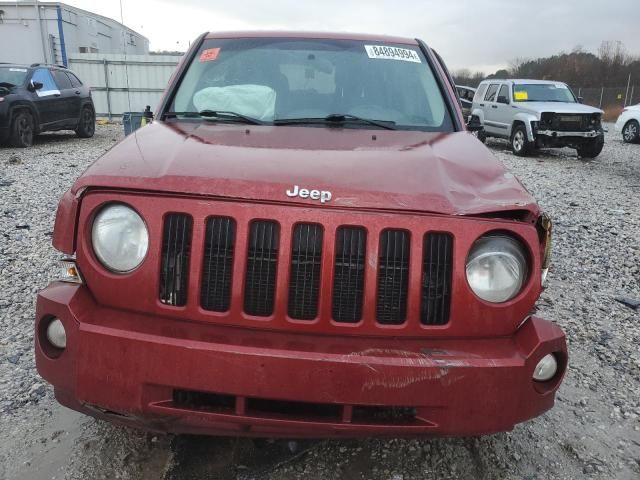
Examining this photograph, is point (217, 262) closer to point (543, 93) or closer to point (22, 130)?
point (22, 130)

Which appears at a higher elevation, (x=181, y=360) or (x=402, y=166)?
(x=402, y=166)

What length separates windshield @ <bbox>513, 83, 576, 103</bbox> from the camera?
14250mm

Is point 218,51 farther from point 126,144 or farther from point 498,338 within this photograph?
point 498,338

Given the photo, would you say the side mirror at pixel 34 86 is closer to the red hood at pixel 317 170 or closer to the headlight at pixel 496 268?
the red hood at pixel 317 170

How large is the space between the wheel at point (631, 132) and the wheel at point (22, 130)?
58.1ft

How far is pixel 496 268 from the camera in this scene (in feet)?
6.00

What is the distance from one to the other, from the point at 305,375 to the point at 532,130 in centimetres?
1311

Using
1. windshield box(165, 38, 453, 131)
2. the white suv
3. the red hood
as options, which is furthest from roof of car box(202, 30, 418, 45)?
the white suv

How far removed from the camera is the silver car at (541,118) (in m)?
13.0

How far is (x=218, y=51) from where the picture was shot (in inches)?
129

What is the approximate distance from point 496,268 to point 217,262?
0.97 metres

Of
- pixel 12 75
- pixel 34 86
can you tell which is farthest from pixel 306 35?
pixel 12 75

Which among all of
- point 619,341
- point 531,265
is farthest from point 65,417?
point 619,341

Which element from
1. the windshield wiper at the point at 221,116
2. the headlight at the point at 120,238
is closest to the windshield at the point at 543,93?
the windshield wiper at the point at 221,116
